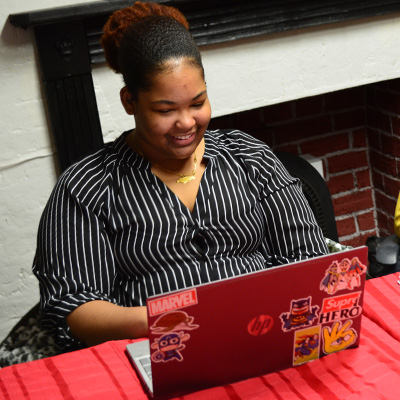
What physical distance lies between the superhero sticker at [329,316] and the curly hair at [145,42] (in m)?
0.55

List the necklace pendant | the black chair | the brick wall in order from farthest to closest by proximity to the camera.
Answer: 1. the brick wall
2. the black chair
3. the necklace pendant

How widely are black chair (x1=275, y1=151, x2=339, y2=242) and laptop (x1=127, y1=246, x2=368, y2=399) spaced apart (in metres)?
1.24

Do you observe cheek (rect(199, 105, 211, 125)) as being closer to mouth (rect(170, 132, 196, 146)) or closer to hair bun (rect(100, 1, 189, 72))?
mouth (rect(170, 132, 196, 146))

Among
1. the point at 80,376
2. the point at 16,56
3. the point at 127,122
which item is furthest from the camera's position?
the point at 127,122

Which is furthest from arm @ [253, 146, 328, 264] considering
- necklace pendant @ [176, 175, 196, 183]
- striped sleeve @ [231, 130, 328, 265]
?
necklace pendant @ [176, 175, 196, 183]

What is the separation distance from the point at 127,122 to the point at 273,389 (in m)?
1.17

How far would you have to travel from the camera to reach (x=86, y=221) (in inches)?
52.1

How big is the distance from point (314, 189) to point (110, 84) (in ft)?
2.53

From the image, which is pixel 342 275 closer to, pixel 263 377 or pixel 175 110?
pixel 263 377

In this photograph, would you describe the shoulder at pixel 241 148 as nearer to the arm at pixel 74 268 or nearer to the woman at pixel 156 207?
the woman at pixel 156 207

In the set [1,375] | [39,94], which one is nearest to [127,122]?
[39,94]

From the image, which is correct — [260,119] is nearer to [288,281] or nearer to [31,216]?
[31,216]

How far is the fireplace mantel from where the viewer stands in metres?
1.78

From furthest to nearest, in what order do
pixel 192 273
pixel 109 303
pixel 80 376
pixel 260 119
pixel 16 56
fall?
pixel 260 119
pixel 16 56
pixel 192 273
pixel 109 303
pixel 80 376
